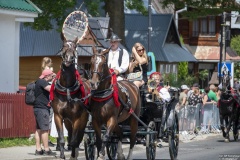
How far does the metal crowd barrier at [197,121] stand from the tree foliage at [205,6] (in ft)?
24.4

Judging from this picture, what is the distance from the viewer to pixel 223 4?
38875 millimetres

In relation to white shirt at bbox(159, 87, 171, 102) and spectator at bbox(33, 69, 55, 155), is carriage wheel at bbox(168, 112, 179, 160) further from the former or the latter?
spectator at bbox(33, 69, 55, 155)

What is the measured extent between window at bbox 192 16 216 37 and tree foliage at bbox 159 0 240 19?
26854 millimetres

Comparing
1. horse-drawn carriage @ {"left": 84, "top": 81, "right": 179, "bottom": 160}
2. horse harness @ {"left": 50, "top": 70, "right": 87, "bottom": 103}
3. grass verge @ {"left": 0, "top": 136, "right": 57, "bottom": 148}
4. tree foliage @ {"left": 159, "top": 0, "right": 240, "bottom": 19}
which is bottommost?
grass verge @ {"left": 0, "top": 136, "right": 57, "bottom": 148}

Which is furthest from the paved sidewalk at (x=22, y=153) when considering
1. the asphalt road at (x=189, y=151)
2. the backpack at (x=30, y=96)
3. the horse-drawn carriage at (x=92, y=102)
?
the horse-drawn carriage at (x=92, y=102)

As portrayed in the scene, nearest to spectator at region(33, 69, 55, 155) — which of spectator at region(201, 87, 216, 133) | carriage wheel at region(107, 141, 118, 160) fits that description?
carriage wheel at region(107, 141, 118, 160)

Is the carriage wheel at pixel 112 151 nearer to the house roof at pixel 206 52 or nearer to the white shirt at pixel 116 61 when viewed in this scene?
the white shirt at pixel 116 61

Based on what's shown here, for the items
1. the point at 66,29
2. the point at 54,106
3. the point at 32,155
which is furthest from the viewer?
the point at 66,29

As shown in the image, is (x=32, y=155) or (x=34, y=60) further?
(x=34, y=60)

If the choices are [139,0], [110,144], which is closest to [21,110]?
[110,144]

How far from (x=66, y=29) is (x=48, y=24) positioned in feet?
37.4

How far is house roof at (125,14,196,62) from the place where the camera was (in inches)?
1865

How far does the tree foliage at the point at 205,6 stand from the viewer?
38.0 metres

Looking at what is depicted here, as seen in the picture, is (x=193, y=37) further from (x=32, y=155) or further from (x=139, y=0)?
(x=32, y=155)
